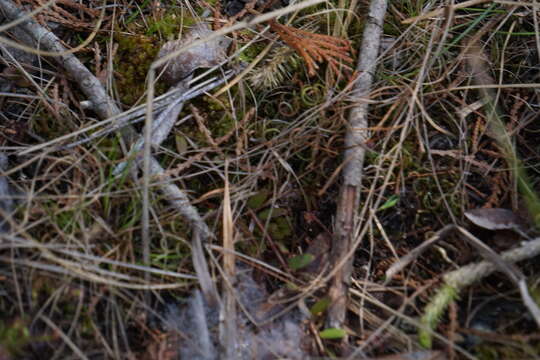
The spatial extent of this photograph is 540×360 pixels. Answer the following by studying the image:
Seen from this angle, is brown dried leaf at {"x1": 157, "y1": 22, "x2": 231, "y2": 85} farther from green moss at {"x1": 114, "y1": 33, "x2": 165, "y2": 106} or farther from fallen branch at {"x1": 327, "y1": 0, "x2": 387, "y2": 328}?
fallen branch at {"x1": 327, "y1": 0, "x2": 387, "y2": 328}

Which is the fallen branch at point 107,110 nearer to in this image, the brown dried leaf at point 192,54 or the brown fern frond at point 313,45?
the brown dried leaf at point 192,54

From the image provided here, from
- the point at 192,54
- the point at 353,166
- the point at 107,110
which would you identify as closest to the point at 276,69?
the point at 192,54

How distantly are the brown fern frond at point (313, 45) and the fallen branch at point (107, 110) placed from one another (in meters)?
0.69

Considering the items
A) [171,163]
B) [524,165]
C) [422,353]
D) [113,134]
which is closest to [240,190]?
[171,163]

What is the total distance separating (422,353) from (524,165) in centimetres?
89

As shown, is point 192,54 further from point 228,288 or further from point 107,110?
point 228,288

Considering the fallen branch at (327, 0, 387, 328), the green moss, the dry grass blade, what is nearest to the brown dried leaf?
the green moss

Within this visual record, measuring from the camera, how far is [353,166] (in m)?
1.69

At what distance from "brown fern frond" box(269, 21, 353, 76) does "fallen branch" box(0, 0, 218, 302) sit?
0.69 metres

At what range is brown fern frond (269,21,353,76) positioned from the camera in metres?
1.76

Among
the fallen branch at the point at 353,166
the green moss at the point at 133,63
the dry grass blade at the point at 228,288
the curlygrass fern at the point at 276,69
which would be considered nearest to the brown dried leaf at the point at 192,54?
the green moss at the point at 133,63

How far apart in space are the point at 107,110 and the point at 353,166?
0.99 m

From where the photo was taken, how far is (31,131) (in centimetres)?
173

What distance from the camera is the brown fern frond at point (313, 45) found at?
1.76 metres
